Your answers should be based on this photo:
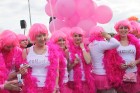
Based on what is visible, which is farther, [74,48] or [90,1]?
[90,1]

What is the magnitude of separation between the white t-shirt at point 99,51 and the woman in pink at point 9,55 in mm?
1074

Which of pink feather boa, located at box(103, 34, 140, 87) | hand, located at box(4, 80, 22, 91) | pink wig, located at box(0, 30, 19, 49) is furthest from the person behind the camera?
pink feather boa, located at box(103, 34, 140, 87)

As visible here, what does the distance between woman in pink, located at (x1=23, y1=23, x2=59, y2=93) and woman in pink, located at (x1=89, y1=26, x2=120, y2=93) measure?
0.79 m

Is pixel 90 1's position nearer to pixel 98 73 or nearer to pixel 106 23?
pixel 106 23

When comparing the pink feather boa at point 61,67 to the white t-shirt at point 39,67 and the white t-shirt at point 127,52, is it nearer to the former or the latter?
the white t-shirt at point 39,67

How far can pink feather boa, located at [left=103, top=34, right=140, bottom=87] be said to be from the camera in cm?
413

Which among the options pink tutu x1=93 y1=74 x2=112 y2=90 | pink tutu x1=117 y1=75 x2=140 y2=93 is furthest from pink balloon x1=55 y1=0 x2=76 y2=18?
pink tutu x1=117 y1=75 x2=140 y2=93

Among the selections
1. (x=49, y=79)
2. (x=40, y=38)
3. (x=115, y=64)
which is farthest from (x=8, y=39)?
(x=115, y=64)

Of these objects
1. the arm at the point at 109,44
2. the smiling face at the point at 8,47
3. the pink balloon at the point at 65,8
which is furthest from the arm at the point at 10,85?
the pink balloon at the point at 65,8

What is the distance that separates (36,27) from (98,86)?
50.6 inches

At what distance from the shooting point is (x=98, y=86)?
4.14 m

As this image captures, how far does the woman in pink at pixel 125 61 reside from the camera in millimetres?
4273

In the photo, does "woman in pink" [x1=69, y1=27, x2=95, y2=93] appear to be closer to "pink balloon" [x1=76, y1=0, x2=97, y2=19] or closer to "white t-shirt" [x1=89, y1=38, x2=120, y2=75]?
"white t-shirt" [x1=89, y1=38, x2=120, y2=75]

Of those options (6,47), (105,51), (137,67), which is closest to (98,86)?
(105,51)
